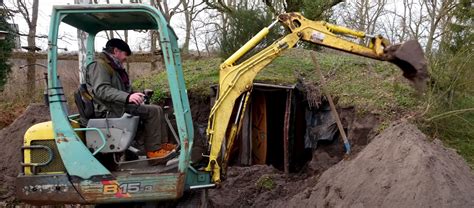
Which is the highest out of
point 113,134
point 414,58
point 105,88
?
point 414,58

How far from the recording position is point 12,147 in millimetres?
9430

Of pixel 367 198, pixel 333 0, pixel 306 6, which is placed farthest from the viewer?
pixel 333 0

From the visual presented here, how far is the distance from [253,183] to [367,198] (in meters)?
3.01

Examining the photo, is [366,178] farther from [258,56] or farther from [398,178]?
[258,56]

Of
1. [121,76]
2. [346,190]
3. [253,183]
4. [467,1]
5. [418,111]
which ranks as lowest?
[253,183]

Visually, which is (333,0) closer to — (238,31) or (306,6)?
(306,6)

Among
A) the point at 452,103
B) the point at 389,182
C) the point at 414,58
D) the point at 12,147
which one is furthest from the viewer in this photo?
the point at 12,147

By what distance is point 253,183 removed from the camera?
26.3ft

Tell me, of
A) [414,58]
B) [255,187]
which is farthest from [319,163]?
[414,58]

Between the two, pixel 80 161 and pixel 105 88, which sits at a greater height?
pixel 105 88

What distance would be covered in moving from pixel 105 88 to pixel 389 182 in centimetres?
299

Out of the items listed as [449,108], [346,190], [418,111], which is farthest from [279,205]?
[449,108]

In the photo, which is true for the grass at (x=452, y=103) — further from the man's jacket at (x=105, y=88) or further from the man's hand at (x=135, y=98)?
the man's jacket at (x=105, y=88)

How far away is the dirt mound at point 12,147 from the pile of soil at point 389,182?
357 centimetres
